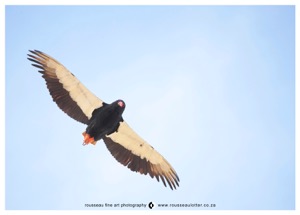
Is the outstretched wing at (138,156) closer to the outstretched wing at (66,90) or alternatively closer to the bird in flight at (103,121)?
the bird in flight at (103,121)

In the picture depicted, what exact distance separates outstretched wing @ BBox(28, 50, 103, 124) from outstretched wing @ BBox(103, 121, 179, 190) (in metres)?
1.40

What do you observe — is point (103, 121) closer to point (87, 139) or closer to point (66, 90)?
point (87, 139)

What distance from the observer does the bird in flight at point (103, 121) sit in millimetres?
16953

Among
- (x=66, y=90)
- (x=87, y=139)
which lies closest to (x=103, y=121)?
(x=87, y=139)

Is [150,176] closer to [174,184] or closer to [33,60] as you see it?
[174,184]

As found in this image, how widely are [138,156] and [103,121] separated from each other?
2.15m

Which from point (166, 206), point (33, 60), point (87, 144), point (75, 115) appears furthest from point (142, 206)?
point (33, 60)

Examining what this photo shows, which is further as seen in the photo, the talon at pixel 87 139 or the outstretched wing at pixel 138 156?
the outstretched wing at pixel 138 156

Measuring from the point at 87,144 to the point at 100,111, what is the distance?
134 cm

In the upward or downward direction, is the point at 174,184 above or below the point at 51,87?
below

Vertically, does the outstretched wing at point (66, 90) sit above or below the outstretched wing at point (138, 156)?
above

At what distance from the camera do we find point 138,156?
18.0 m

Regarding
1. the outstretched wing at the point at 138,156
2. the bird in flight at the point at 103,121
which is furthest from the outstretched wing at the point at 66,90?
the outstretched wing at the point at 138,156

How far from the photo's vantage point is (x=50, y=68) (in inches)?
671
